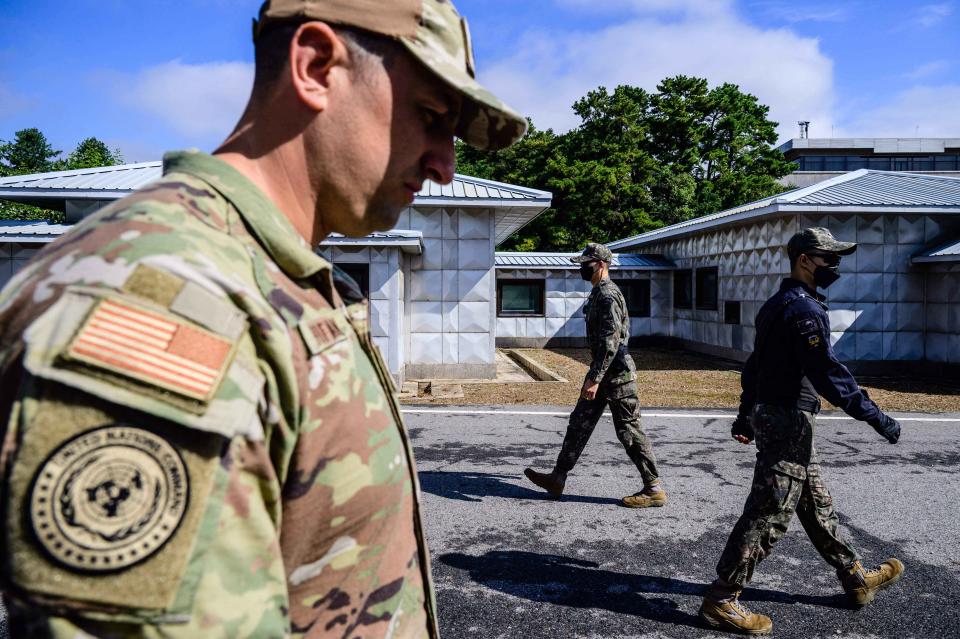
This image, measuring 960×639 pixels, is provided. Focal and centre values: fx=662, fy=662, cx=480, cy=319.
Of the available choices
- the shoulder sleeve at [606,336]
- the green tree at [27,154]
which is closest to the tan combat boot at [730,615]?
the shoulder sleeve at [606,336]

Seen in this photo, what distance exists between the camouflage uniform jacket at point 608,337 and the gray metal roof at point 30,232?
943 centimetres

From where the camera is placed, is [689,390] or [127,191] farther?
[689,390]

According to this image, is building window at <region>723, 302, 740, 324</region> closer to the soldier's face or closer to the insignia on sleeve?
the insignia on sleeve

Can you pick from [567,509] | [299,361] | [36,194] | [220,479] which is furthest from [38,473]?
[36,194]

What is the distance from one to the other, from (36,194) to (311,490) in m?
13.4

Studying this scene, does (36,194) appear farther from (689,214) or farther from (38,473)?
(689,214)

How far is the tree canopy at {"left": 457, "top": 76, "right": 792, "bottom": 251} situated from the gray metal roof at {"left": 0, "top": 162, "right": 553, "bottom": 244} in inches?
707

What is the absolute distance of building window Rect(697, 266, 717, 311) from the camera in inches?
699

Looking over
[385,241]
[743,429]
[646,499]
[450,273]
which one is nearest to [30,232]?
[385,241]

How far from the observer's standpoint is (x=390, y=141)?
1056mm

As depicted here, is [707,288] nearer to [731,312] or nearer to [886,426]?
[731,312]

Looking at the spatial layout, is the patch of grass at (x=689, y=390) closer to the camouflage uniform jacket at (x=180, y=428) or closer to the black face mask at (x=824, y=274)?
the black face mask at (x=824, y=274)

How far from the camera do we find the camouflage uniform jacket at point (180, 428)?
609 mm

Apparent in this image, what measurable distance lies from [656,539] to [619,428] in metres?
1.04
